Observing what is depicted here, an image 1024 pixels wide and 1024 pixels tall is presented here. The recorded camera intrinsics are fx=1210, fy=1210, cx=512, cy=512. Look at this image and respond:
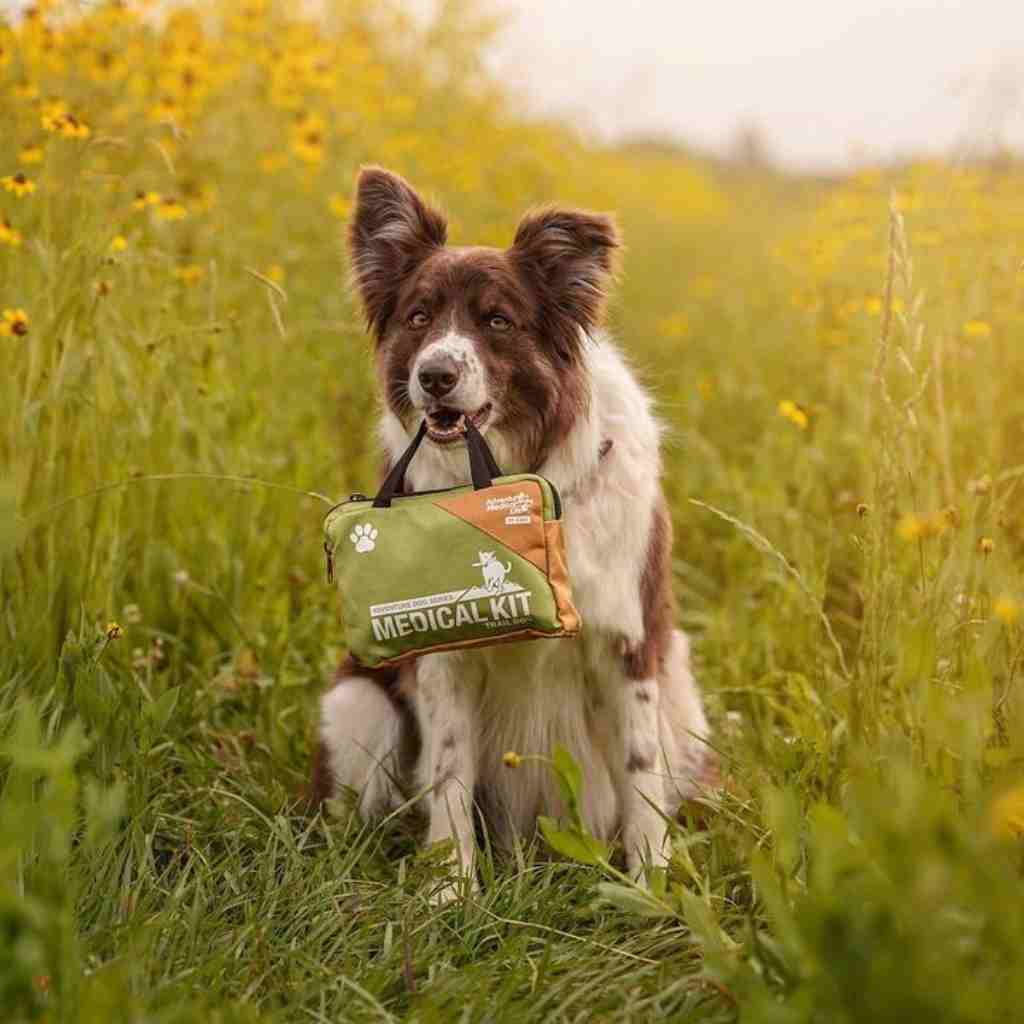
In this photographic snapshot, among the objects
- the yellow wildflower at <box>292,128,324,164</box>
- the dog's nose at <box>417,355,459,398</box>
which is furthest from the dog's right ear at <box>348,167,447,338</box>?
the yellow wildflower at <box>292,128,324,164</box>

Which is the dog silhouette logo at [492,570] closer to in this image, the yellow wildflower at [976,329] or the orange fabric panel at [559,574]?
the orange fabric panel at [559,574]

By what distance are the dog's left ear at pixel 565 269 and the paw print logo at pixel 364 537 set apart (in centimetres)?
89

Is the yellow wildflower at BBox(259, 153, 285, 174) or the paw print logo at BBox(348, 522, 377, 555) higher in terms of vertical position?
the yellow wildflower at BBox(259, 153, 285, 174)

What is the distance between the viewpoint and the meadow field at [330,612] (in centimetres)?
177

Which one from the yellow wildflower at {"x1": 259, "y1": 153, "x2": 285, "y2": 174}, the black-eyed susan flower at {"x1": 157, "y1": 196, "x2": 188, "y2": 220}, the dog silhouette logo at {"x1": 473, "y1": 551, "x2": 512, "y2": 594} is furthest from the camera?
the yellow wildflower at {"x1": 259, "y1": 153, "x2": 285, "y2": 174}

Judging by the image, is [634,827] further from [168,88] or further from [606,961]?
[168,88]

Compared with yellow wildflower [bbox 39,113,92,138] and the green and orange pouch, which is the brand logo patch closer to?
the green and orange pouch

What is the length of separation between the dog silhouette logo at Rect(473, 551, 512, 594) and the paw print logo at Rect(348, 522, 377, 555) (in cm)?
26

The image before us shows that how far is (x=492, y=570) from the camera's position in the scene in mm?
2631

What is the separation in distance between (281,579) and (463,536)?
70.9 inches

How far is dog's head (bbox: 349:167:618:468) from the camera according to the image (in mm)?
3213

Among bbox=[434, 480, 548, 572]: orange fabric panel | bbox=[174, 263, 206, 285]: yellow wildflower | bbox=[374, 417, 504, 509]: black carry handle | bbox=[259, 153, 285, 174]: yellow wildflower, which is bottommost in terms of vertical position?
bbox=[434, 480, 548, 572]: orange fabric panel

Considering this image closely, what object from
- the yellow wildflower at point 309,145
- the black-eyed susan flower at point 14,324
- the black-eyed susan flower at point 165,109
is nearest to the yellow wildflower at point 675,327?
the yellow wildflower at point 309,145

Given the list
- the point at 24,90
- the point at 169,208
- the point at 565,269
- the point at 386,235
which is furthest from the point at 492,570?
the point at 24,90
